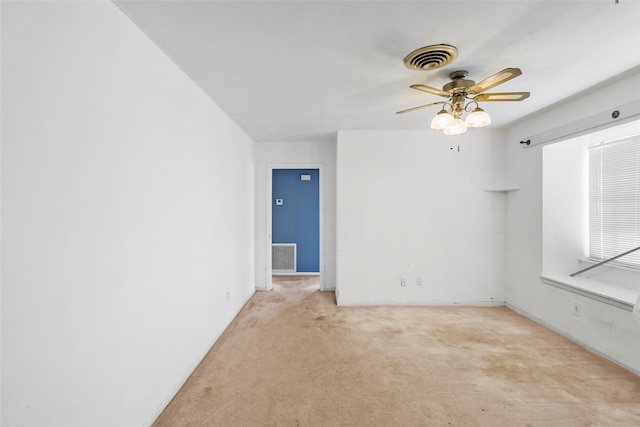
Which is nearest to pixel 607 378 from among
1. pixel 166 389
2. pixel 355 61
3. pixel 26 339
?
pixel 355 61

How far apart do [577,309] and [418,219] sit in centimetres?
188

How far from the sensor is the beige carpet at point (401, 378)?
6.00 ft

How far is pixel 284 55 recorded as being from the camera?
6.28 feet

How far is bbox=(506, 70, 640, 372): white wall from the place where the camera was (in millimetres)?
2369

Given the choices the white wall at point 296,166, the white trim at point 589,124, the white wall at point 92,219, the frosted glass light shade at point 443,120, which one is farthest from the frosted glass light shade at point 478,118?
the white wall at point 296,166

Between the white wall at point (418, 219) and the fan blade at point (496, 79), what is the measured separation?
1.89 meters

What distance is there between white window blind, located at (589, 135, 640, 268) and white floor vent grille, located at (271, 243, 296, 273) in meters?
4.50

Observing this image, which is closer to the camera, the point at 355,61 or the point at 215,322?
the point at 355,61

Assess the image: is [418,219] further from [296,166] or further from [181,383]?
[181,383]

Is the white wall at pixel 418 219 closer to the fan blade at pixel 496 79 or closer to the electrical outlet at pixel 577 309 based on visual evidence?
the electrical outlet at pixel 577 309

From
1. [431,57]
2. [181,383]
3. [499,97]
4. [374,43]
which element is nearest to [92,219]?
[181,383]

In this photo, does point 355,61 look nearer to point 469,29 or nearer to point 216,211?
point 469,29

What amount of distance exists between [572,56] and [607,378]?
8.14ft

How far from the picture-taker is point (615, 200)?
9.30 feet
